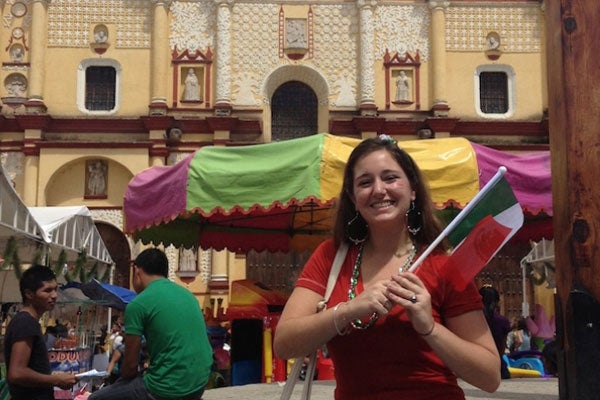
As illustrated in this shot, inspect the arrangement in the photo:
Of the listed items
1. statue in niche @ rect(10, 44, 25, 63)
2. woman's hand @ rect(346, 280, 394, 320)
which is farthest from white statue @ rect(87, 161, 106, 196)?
woman's hand @ rect(346, 280, 394, 320)

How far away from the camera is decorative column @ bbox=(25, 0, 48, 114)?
20.5 meters

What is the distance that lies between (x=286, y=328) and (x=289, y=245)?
7.84 m

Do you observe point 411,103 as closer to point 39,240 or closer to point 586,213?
point 39,240

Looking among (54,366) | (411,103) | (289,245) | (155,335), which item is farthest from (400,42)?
(155,335)

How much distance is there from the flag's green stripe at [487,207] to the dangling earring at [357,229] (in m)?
0.27

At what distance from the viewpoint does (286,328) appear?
2076mm

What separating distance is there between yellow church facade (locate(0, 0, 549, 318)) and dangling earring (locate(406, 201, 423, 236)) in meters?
18.1

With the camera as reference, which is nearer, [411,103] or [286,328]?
[286,328]

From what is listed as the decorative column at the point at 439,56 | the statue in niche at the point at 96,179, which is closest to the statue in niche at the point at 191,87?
the statue in niche at the point at 96,179

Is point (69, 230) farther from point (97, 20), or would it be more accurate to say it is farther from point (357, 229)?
point (357, 229)

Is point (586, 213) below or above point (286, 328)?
above

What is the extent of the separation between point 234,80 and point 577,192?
60.1 ft

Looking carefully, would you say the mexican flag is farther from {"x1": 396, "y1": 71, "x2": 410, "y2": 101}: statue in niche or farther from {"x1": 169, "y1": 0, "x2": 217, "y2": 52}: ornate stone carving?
{"x1": 169, "y1": 0, "x2": 217, "y2": 52}: ornate stone carving

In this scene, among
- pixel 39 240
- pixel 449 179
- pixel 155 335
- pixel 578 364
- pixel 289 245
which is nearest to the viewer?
pixel 578 364
